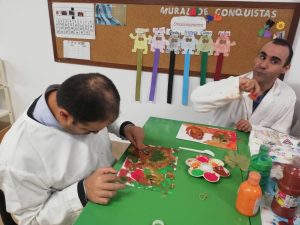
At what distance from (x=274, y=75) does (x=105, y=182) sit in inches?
48.9

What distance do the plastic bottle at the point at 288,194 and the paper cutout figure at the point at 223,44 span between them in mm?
1331

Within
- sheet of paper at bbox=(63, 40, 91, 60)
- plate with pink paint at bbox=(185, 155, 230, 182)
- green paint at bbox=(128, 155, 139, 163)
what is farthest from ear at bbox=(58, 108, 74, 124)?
sheet of paper at bbox=(63, 40, 91, 60)

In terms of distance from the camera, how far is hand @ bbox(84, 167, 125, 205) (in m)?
0.79

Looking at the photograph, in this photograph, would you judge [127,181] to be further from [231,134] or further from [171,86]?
[171,86]

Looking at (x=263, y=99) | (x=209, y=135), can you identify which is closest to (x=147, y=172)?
(x=209, y=135)

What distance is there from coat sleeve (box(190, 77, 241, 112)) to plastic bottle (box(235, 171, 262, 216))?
→ 1.99 feet

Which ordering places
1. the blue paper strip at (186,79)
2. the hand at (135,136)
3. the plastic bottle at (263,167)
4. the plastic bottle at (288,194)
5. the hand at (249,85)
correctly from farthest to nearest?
the blue paper strip at (186,79)
the hand at (249,85)
the hand at (135,136)
the plastic bottle at (263,167)
the plastic bottle at (288,194)

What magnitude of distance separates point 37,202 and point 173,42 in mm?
1549

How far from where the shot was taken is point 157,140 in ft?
3.92

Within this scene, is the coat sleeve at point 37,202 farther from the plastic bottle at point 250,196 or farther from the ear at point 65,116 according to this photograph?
the plastic bottle at point 250,196

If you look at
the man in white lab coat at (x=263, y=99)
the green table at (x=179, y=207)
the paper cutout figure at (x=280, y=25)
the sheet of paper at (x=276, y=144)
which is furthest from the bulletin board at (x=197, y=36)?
the green table at (x=179, y=207)

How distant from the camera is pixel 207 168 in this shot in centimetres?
98

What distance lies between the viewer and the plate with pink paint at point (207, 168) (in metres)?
0.94

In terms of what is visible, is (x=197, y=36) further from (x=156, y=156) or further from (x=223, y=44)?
(x=156, y=156)
